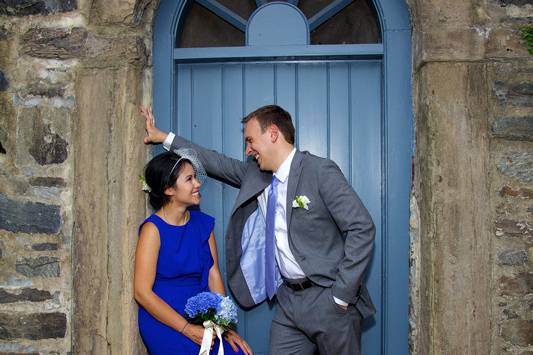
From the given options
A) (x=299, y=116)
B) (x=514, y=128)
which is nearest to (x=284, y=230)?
(x=299, y=116)

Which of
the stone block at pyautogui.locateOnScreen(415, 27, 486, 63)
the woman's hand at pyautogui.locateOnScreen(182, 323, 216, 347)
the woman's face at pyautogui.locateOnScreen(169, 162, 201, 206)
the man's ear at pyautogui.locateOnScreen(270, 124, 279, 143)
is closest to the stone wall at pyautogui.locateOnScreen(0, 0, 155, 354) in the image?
the woman's face at pyautogui.locateOnScreen(169, 162, 201, 206)

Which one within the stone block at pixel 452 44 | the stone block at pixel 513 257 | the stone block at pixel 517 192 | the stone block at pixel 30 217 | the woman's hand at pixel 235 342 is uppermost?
the stone block at pixel 452 44

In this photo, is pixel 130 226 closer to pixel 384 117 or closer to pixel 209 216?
pixel 209 216

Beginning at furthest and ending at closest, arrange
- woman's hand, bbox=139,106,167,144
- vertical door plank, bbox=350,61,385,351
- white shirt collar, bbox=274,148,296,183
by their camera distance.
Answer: vertical door plank, bbox=350,61,385,351, woman's hand, bbox=139,106,167,144, white shirt collar, bbox=274,148,296,183

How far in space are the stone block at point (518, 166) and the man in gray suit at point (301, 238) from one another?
76cm

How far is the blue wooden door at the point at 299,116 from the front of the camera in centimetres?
349

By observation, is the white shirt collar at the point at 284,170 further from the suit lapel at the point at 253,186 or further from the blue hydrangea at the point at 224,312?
the blue hydrangea at the point at 224,312

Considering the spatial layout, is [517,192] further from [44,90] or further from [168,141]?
[44,90]

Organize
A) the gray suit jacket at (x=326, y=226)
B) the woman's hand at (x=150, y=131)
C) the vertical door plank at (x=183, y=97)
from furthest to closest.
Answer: the vertical door plank at (x=183, y=97) < the woman's hand at (x=150, y=131) < the gray suit jacket at (x=326, y=226)

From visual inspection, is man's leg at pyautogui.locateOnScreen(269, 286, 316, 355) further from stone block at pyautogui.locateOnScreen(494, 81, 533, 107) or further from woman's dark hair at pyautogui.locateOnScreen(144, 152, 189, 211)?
stone block at pyautogui.locateOnScreen(494, 81, 533, 107)

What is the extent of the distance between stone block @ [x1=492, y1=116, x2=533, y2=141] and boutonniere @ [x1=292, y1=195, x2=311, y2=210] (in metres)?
1.03

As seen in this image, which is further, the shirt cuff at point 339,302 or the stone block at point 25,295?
the stone block at point 25,295

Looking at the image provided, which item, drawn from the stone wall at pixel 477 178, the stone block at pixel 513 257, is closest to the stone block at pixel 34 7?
the stone wall at pixel 477 178

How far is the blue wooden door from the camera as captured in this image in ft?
11.5
